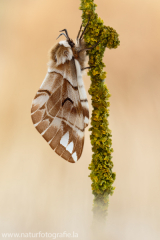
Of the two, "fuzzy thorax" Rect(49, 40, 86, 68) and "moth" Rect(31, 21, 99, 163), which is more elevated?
"fuzzy thorax" Rect(49, 40, 86, 68)

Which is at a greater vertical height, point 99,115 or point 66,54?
point 66,54

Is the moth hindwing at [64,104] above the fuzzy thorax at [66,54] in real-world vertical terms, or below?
below

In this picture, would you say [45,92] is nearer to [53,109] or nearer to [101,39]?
[53,109]

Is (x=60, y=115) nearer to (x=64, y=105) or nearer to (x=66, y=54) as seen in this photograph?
(x=64, y=105)

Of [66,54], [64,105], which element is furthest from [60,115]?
[66,54]

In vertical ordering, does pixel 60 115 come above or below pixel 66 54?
below

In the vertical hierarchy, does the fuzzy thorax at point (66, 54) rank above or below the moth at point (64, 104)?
above
